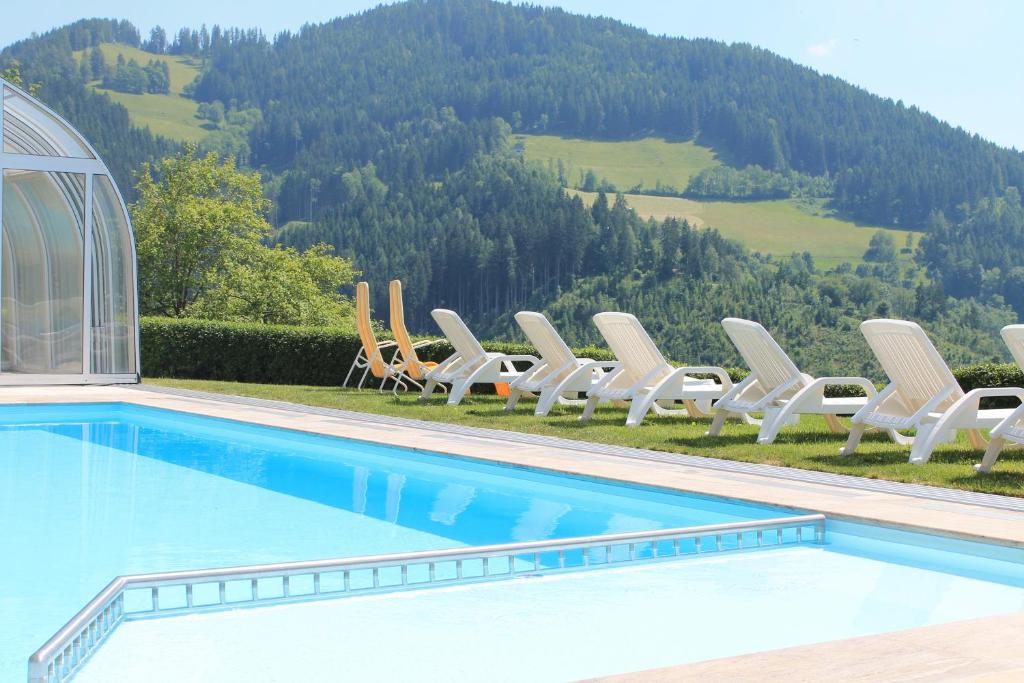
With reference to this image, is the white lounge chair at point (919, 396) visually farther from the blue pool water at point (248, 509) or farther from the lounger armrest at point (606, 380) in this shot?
the lounger armrest at point (606, 380)

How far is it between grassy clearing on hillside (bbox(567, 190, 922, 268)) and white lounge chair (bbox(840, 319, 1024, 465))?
92283mm

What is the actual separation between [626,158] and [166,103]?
57220mm

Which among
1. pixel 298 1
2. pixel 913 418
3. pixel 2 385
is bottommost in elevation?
pixel 2 385

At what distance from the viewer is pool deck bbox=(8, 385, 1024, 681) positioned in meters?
3.13

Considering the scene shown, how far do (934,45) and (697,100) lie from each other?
6585 centimetres

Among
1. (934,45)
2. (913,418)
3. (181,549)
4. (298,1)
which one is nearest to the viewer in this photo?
(181,549)

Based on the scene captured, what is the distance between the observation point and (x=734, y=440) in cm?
973

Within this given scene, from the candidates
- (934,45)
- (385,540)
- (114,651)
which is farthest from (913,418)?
(934,45)

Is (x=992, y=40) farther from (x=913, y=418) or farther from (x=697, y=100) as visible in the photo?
(x=913, y=418)

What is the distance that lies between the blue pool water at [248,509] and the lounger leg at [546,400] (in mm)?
2437

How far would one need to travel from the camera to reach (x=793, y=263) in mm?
96375

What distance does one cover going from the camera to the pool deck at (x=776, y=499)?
3.13m

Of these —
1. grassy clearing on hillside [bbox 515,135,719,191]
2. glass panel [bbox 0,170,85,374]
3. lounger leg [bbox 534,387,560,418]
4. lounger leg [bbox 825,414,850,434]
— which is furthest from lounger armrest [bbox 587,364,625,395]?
grassy clearing on hillside [bbox 515,135,719,191]

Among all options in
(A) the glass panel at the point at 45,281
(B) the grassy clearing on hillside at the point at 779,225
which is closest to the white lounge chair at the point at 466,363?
(A) the glass panel at the point at 45,281
